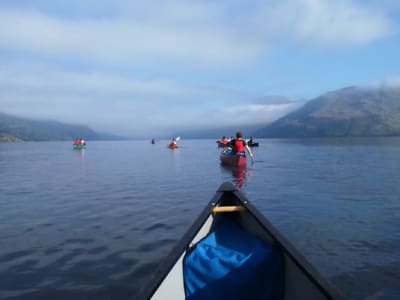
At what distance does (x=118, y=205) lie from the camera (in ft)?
47.8

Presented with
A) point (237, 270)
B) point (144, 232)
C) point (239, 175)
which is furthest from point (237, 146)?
point (237, 270)

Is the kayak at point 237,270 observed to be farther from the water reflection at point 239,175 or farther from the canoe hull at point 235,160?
the canoe hull at point 235,160

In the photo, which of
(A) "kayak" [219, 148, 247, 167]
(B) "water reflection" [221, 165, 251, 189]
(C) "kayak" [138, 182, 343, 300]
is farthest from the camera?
(A) "kayak" [219, 148, 247, 167]

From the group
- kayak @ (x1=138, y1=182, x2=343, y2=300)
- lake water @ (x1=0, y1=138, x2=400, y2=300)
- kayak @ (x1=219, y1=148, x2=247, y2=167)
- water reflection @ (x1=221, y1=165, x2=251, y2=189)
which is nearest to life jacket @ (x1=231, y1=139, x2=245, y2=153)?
kayak @ (x1=219, y1=148, x2=247, y2=167)

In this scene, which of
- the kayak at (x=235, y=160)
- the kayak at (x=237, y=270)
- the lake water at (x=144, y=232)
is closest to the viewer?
the kayak at (x=237, y=270)

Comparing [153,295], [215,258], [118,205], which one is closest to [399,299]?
[215,258]

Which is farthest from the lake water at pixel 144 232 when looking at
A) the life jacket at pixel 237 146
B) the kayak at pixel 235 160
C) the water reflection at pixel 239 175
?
the life jacket at pixel 237 146

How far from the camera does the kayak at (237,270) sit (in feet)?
13.1

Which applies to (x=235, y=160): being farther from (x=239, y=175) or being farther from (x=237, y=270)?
(x=237, y=270)

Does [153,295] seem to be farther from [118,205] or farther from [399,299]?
[118,205]

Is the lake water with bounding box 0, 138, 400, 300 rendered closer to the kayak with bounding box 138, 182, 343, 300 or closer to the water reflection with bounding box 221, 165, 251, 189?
the water reflection with bounding box 221, 165, 251, 189

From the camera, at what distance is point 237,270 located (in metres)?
4.86

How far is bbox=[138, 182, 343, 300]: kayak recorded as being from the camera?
13.1ft

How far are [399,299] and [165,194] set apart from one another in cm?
1292
